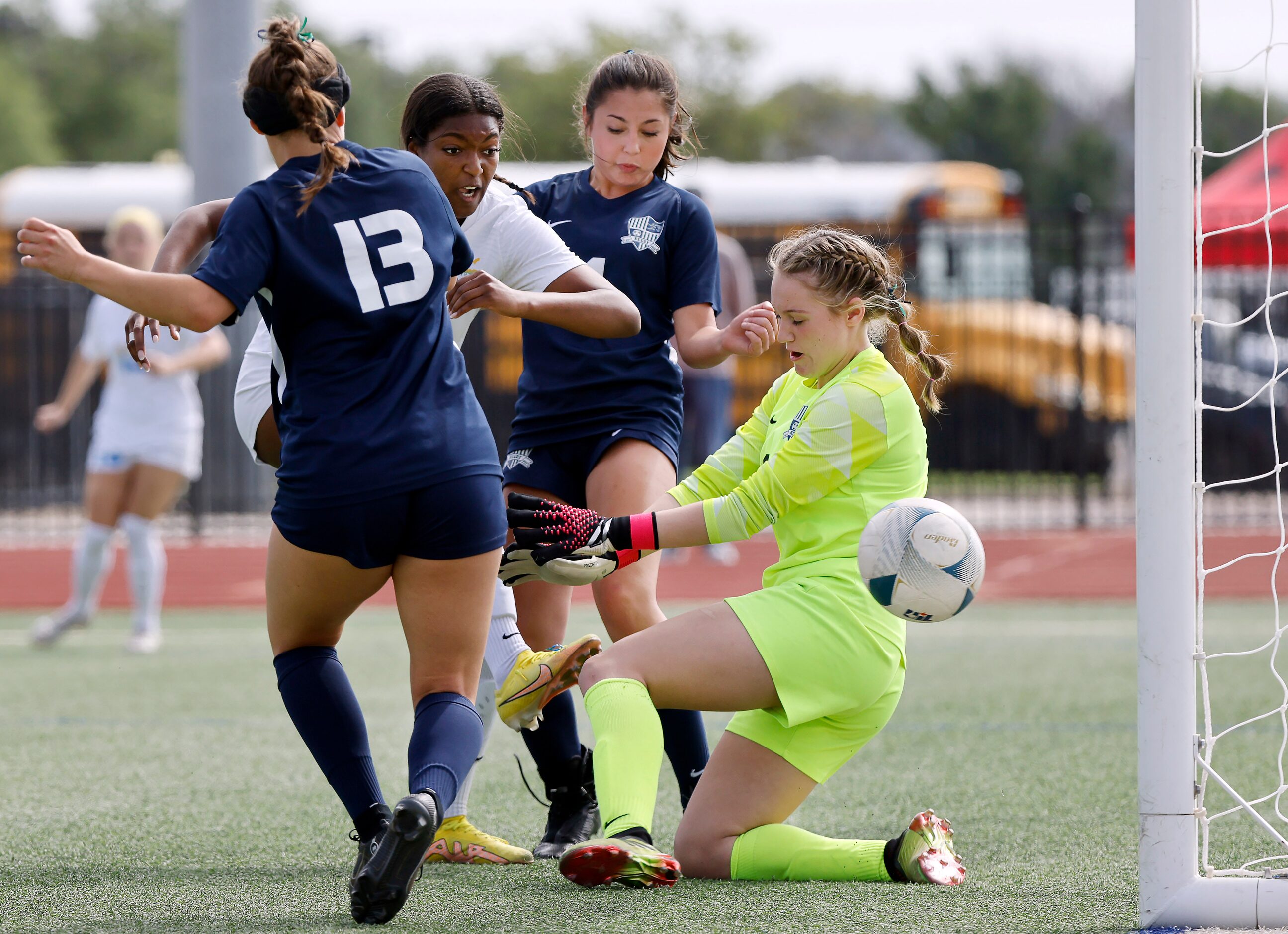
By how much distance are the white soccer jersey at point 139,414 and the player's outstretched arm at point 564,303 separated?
4.27 metres

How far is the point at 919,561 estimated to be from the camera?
2.86 m

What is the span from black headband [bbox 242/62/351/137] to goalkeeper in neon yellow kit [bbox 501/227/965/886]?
92 centimetres

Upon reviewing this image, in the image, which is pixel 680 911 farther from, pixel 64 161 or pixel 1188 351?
pixel 64 161

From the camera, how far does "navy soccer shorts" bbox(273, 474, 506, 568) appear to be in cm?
272

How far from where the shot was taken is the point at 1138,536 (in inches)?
104

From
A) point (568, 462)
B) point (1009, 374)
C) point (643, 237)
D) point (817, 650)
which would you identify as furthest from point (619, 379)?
point (1009, 374)

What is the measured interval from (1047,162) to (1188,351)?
40592 mm

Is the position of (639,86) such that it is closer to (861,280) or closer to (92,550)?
(861,280)

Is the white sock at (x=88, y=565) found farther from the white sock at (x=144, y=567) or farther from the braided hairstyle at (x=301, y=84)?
the braided hairstyle at (x=301, y=84)

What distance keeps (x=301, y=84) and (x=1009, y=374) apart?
11728 millimetres

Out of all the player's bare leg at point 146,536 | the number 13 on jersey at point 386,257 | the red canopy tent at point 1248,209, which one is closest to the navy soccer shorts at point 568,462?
the number 13 on jersey at point 386,257

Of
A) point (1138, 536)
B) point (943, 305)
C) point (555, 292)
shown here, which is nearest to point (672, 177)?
point (555, 292)

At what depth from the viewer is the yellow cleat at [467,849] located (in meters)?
3.32

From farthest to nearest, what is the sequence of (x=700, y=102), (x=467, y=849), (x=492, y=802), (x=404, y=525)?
(x=700, y=102)
(x=492, y=802)
(x=467, y=849)
(x=404, y=525)
